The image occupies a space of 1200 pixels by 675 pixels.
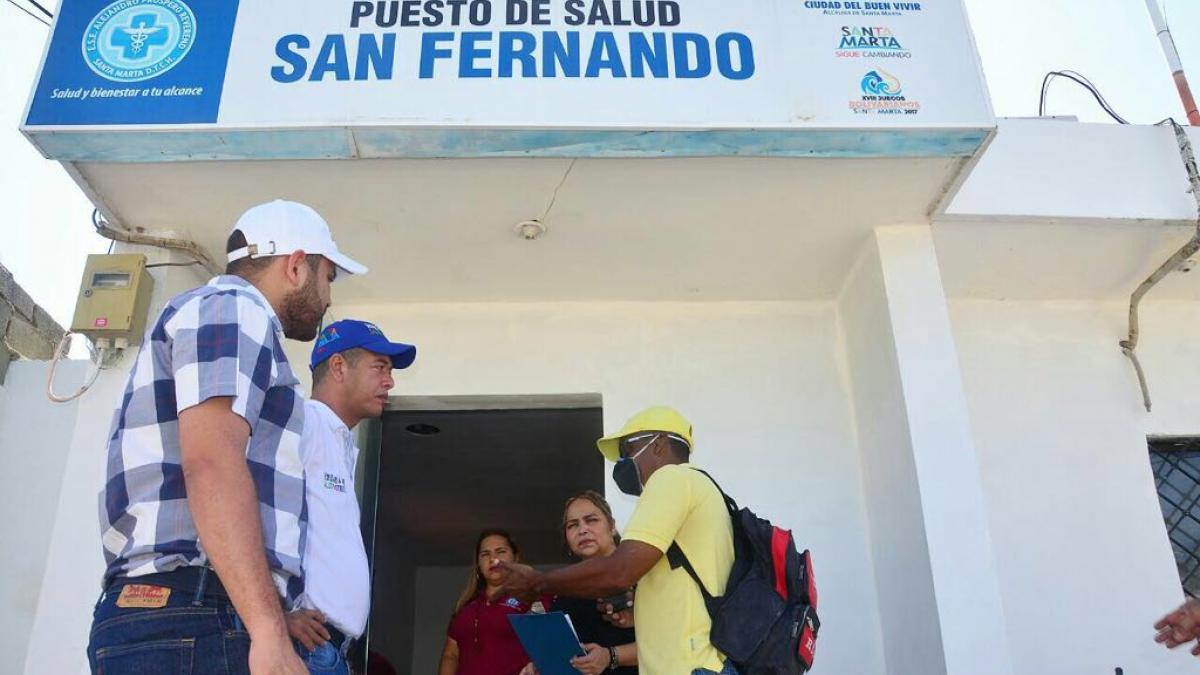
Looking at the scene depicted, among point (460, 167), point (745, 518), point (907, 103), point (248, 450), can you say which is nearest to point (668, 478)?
point (745, 518)

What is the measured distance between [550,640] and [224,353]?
1.80 m

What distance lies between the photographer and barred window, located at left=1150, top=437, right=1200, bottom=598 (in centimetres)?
473

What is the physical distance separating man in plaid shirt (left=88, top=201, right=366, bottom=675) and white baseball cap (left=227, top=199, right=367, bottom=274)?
0.12m

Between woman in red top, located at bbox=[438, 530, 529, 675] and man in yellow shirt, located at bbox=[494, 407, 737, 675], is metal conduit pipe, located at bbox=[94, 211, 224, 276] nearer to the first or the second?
woman in red top, located at bbox=[438, 530, 529, 675]

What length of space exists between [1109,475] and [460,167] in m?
3.46

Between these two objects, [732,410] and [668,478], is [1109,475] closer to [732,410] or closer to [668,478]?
[732,410]

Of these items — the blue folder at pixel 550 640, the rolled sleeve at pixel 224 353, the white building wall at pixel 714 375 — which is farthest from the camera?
the white building wall at pixel 714 375

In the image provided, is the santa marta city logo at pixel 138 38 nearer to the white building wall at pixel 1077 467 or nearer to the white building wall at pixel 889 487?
the white building wall at pixel 889 487

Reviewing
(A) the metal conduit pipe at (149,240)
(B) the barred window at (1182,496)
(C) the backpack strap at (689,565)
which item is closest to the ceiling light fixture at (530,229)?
(A) the metal conduit pipe at (149,240)

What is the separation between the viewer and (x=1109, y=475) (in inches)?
185

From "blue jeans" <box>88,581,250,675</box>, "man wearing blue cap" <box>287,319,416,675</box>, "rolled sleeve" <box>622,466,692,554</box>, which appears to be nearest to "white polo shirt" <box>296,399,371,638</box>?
"man wearing blue cap" <box>287,319,416,675</box>

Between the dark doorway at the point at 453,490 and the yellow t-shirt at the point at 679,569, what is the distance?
79.6 inches

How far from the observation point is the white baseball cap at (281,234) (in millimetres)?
2047

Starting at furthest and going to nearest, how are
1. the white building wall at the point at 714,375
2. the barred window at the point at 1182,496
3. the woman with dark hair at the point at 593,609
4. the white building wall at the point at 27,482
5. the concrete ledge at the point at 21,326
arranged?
the concrete ledge at the point at 21,326 → the barred window at the point at 1182,496 → the white building wall at the point at 714,375 → the white building wall at the point at 27,482 → the woman with dark hair at the point at 593,609
